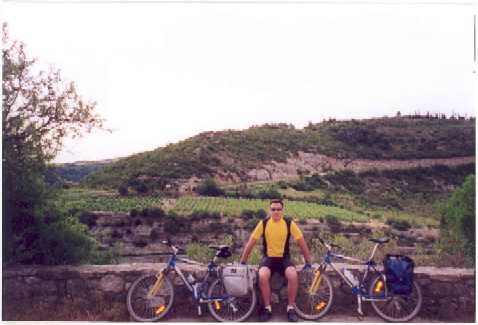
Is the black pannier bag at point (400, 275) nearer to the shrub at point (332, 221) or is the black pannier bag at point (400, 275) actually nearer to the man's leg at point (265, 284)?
the man's leg at point (265, 284)

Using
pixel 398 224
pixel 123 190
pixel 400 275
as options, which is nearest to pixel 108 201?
Result: pixel 123 190

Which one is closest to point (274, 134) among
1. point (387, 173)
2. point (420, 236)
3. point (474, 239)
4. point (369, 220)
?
point (387, 173)

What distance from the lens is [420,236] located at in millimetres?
17344

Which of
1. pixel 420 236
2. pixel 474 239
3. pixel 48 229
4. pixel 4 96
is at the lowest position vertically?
pixel 420 236

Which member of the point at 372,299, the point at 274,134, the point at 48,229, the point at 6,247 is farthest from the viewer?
the point at 274,134

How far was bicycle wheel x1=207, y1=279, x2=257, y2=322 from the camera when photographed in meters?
5.64

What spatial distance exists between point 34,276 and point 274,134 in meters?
29.0

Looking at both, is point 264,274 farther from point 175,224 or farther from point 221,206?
point 221,206

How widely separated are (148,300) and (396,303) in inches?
116

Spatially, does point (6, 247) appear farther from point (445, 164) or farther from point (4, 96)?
point (445, 164)

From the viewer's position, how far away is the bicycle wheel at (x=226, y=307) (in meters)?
5.64

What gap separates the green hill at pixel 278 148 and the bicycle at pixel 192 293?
52.9 ft

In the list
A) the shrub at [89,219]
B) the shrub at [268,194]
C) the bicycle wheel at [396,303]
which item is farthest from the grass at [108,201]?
the bicycle wheel at [396,303]

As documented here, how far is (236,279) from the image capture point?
A: 18.2 ft
